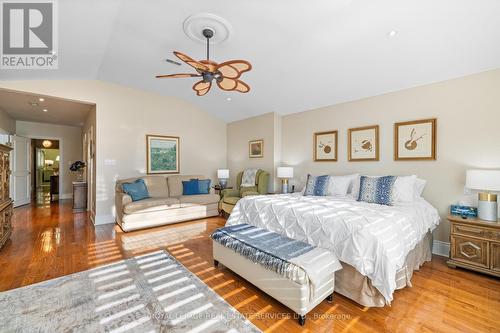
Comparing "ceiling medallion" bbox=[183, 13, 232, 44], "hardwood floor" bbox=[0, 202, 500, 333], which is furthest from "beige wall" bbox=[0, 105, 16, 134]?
"ceiling medallion" bbox=[183, 13, 232, 44]

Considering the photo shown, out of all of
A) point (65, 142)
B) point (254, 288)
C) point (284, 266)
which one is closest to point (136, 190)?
point (254, 288)

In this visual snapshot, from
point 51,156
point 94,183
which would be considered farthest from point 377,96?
point 51,156

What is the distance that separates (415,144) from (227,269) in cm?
324

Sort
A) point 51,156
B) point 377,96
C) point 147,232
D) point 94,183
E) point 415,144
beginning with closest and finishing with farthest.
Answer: point 415,144 < point 377,96 < point 147,232 < point 94,183 < point 51,156

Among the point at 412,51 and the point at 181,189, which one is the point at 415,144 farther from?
the point at 181,189

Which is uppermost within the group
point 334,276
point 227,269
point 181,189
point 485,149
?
point 485,149

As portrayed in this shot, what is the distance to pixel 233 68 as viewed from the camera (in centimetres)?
234

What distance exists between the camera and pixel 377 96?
12.1 feet

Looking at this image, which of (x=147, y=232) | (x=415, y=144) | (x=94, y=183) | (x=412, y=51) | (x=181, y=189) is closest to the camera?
(x=412, y=51)

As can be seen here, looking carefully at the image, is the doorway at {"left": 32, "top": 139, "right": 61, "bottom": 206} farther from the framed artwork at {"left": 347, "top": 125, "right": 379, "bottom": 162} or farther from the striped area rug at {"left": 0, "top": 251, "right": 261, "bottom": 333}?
the framed artwork at {"left": 347, "top": 125, "right": 379, "bottom": 162}

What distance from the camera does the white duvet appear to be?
1837 mm

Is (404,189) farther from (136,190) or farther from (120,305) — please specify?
(136,190)

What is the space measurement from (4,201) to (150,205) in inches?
79.6

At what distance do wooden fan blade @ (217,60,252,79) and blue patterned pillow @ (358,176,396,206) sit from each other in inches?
89.6
